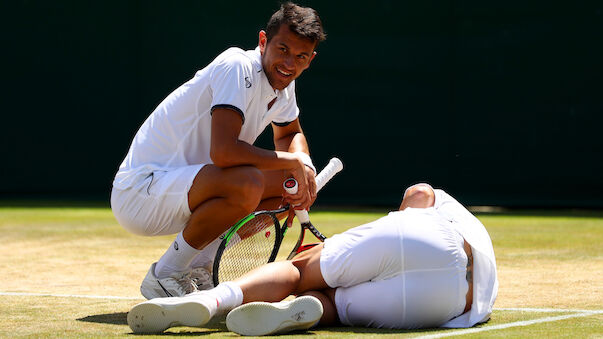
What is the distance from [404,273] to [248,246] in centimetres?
82

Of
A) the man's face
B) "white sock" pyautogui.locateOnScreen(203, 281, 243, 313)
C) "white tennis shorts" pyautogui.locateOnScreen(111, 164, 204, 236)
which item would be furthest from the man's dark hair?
"white sock" pyautogui.locateOnScreen(203, 281, 243, 313)

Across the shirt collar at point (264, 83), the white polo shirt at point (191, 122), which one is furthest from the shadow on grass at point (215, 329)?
the shirt collar at point (264, 83)

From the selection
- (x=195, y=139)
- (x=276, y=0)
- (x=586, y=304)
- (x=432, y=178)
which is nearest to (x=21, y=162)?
(x=276, y=0)

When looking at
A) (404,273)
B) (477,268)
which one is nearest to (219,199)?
(404,273)

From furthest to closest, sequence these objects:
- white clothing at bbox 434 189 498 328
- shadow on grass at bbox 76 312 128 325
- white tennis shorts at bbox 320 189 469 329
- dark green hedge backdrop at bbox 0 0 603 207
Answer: dark green hedge backdrop at bbox 0 0 603 207, shadow on grass at bbox 76 312 128 325, white clothing at bbox 434 189 498 328, white tennis shorts at bbox 320 189 469 329

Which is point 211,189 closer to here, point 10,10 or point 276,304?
point 276,304

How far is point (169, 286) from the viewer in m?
3.93

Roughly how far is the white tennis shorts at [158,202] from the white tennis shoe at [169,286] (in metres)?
0.24

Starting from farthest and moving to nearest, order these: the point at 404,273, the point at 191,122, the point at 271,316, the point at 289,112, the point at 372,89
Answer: the point at 372,89 → the point at 289,112 → the point at 191,122 → the point at 404,273 → the point at 271,316

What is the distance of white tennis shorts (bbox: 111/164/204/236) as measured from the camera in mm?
4043

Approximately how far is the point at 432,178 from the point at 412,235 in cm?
683

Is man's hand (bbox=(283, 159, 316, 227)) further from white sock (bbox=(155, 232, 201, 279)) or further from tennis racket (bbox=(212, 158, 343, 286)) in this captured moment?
white sock (bbox=(155, 232, 201, 279))

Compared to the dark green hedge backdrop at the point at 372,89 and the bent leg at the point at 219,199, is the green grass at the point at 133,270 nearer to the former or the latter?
the bent leg at the point at 219,199

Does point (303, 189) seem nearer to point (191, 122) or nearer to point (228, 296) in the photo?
point (191, 122)
